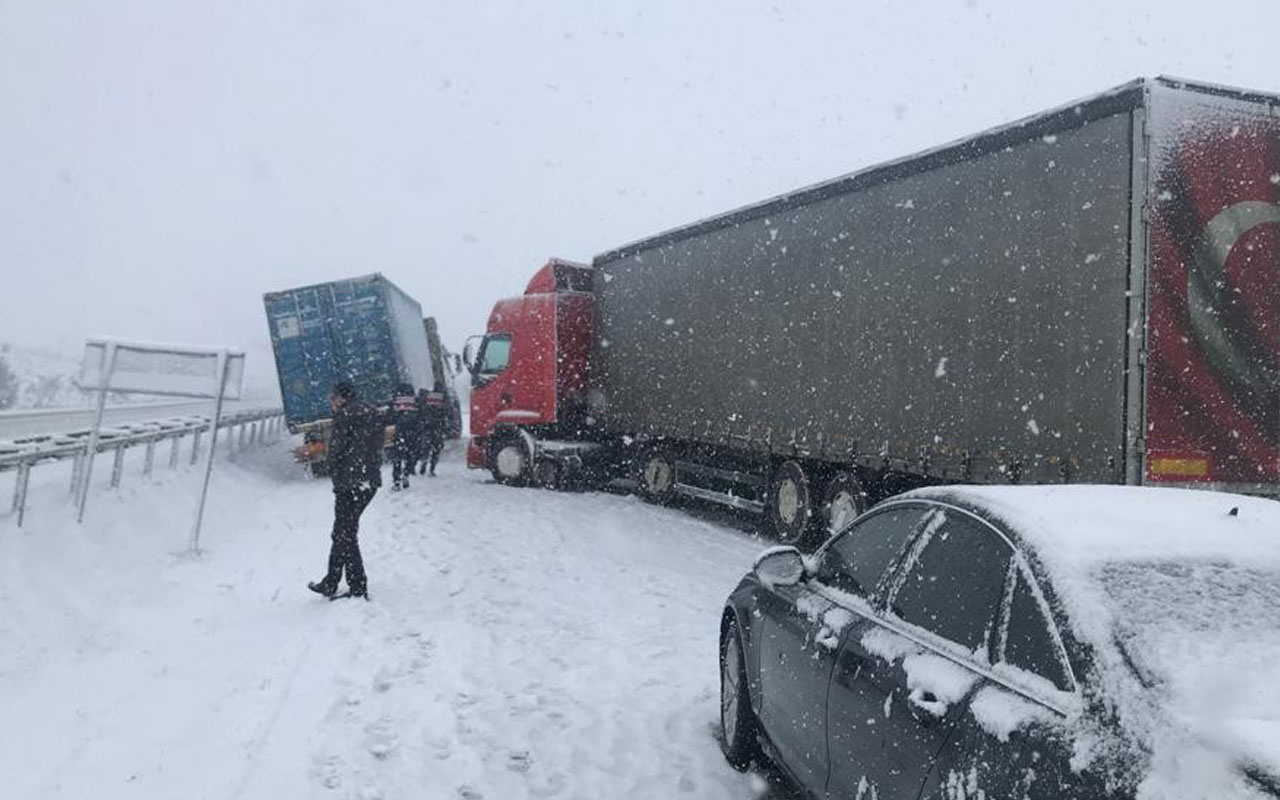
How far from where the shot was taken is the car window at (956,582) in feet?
9.28

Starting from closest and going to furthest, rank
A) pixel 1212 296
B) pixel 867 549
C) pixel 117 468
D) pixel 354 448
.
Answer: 1. pixel 867 549
2. pixel 1212 296
3. pixel 354 448
4. pixel 117 468

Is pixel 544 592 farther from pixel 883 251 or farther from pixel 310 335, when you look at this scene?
pixel 310 335

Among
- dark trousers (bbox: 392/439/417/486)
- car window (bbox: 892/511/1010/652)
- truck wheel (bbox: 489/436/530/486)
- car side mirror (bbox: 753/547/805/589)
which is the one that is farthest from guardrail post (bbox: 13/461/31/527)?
truck wheel (bbox: 489/436/530/486)

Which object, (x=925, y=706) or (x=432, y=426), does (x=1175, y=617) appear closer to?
(x=925, y=706)

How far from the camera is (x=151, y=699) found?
226 inches

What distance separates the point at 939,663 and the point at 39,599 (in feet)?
22.4

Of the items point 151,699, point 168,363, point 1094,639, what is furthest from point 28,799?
point 168,363

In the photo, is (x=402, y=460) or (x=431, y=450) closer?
(x=402, y=460)

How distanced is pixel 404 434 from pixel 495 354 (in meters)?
2.36

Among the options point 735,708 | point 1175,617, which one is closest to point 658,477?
point 735,708

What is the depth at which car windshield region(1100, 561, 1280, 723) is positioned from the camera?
7.14ft

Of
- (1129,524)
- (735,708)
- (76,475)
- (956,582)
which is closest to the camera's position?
(1129,524)

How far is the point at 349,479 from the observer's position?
8.37 m

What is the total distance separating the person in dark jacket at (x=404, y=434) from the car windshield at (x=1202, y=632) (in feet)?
48.8
